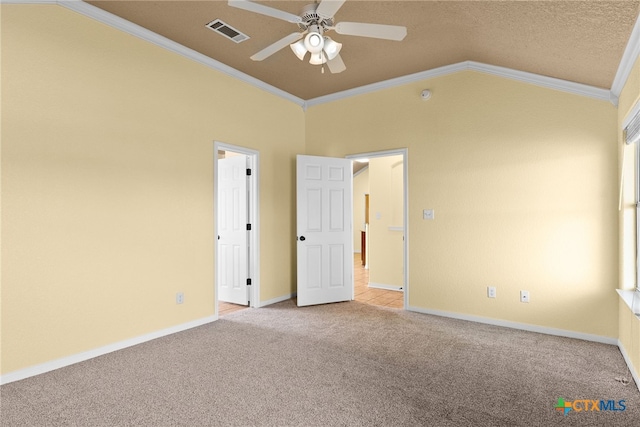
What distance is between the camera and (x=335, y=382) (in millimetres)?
2594

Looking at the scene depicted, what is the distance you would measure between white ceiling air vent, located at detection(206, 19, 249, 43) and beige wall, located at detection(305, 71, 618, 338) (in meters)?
1.99

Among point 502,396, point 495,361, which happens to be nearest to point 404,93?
point 495,361

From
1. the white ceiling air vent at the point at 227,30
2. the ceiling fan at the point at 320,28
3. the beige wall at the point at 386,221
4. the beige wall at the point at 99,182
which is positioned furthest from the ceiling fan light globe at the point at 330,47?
the beige wall at the point at 386,221

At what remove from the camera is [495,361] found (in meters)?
2.97

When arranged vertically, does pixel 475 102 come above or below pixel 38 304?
above

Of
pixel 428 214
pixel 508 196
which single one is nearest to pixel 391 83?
pixel 428 214

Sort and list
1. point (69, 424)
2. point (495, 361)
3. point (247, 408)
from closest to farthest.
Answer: point (69, 424) < point (247, 408) < point (495, 361)

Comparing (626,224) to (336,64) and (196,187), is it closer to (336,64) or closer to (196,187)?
(336,64)

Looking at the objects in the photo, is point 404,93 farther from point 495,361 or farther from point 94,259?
point 94,259

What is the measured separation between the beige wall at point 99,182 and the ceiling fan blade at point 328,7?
2019 mm

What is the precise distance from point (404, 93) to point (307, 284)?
281 cm

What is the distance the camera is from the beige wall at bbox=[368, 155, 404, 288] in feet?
19.0

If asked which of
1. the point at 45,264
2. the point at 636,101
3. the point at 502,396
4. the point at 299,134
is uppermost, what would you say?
the point at 299,134

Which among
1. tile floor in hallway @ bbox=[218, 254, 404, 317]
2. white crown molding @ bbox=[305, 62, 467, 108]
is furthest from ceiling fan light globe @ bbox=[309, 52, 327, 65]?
tile floor in hallway @ bbox=[218, 254, 404, 317]
